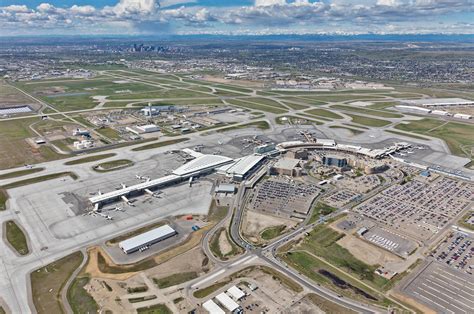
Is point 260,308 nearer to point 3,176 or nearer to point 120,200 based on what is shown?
point 120,200

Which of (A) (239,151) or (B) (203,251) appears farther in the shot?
(A) (239,151)

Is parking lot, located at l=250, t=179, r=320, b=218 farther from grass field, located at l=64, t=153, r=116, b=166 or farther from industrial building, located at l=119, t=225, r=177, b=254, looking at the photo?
grass field, located at l=64, t=153, r=116, b=166

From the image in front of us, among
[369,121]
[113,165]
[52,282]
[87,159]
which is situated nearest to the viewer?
[52,282]

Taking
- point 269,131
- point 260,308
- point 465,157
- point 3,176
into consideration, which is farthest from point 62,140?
point 465,157

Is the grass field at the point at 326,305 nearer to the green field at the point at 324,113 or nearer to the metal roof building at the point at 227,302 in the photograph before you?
the metal roof building at the point at 227,302

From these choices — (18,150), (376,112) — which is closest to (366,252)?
(18,150)

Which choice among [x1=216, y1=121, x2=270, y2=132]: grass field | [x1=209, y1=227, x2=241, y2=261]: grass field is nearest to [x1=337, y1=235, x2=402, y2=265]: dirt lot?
[x1=209, y1=227, x2=241, y2=261]: grass field

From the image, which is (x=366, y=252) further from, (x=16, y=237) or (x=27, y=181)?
(x=27, y=181)
